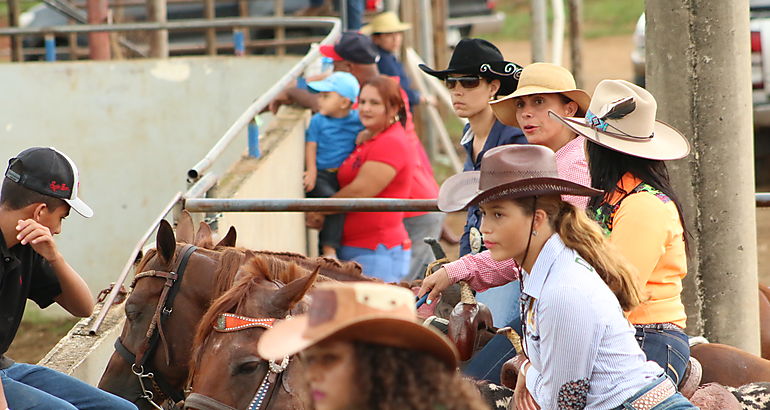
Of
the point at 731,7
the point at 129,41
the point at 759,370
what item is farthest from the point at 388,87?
the point at 129,41

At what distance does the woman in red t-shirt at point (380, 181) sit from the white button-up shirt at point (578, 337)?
193 inches

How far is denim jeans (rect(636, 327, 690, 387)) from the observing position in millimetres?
4168

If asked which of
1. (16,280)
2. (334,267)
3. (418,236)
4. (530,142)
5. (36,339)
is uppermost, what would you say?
(530,142)

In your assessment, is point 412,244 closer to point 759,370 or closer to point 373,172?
point 373,172

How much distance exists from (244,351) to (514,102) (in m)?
1.96

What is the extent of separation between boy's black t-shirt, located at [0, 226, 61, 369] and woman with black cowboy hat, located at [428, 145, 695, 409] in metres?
1.94

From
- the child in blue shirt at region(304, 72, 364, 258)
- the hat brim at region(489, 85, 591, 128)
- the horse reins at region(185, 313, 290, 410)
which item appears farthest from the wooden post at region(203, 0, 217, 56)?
the horse reins at region(185, 313, 290, 410)

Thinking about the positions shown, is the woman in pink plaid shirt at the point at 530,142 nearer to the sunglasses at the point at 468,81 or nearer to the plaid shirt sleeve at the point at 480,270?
the plaid shirt sleeve at the point at 480,270

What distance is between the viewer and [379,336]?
2.49 metres

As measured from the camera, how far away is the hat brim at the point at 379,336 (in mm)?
2447

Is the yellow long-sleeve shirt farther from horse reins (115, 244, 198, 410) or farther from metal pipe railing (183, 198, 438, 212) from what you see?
horse reins (115, 244, 198, 410)

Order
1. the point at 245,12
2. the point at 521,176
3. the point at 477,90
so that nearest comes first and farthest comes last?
the point at 521,176 → the point at 477,90 → the point at 245,12

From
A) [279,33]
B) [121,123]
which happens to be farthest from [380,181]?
[279,33]

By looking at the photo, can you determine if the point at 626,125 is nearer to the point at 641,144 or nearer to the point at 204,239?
the point at 641,144
